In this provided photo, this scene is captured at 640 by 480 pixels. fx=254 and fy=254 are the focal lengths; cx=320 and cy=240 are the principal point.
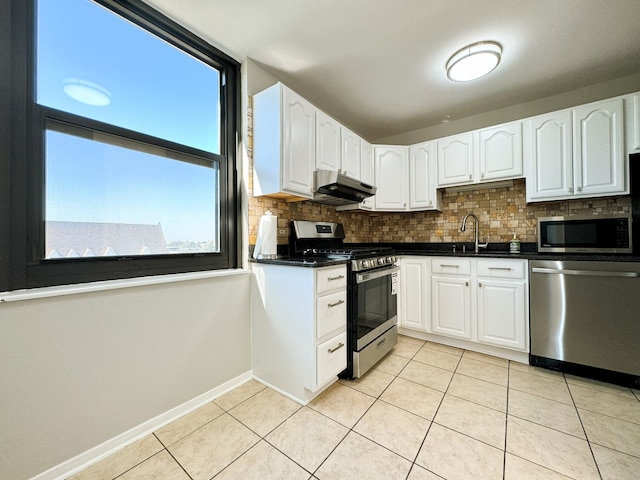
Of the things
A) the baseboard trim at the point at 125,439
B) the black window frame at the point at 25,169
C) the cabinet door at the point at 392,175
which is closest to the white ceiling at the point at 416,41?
the cabinet door at the point at 392,175

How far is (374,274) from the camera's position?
212cm

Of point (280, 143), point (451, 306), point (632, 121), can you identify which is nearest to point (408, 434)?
point (451, 306)

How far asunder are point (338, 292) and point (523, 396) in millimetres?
1418

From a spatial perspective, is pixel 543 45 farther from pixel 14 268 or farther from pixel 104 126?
pixel 14 268

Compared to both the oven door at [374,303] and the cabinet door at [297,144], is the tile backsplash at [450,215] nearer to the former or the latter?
the cabinet door at [297,144]

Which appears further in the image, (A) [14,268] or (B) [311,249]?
(B) [311,249]

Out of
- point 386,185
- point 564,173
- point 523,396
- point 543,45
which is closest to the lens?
point 523,396

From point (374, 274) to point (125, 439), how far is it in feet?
6.03

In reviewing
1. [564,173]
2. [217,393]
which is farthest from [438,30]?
[217,393]

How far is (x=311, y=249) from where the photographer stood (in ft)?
7.95

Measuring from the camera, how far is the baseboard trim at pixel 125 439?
1147mm

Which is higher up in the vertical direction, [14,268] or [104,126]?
[104,126]

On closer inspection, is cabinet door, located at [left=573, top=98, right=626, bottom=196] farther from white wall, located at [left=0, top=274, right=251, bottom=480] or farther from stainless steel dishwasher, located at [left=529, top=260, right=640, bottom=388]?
white wall, located at [left=0, top=274, right=251, bottom=480]

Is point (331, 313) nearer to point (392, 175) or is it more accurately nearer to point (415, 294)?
point (415, 294)
